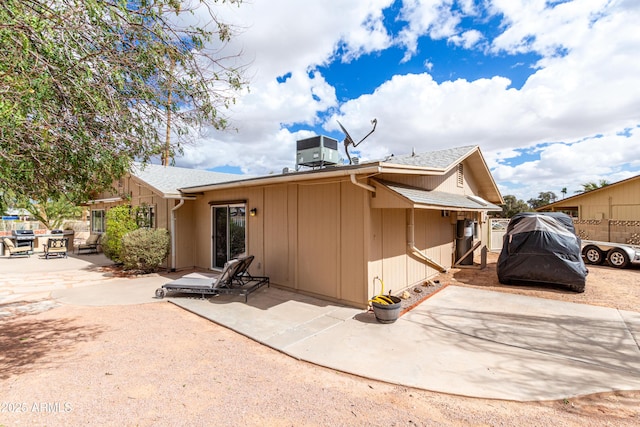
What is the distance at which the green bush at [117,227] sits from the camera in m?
10.5

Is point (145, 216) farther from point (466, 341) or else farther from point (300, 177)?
point (466, 341)

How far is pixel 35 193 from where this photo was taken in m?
3.84

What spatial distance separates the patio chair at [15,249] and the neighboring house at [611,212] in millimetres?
28092

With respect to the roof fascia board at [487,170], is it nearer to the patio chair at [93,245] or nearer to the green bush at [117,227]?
the green bush at [117,227]

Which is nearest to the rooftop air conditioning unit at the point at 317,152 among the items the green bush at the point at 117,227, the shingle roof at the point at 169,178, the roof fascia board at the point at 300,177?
the roof fascia board at the point at 300,177

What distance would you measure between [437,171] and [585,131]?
26.9 metres

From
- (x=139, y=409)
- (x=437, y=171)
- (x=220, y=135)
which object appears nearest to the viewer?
(x=139, y=409)

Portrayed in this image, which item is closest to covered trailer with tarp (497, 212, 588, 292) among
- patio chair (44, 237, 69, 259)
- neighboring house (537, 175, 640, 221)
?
neighboring house (537, 175, 640, 221)

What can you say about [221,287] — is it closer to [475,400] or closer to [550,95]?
[475,400]

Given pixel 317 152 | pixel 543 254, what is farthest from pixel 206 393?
pixel 543 254

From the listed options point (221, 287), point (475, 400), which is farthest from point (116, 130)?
point (475, 400)

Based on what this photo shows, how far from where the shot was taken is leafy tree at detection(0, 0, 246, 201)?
8.46ft

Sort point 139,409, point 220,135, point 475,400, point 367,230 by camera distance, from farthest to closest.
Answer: point 367,230 → point 220,135 → point 475,400 → point 139,409

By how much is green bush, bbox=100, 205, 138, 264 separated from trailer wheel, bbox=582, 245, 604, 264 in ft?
58.9
